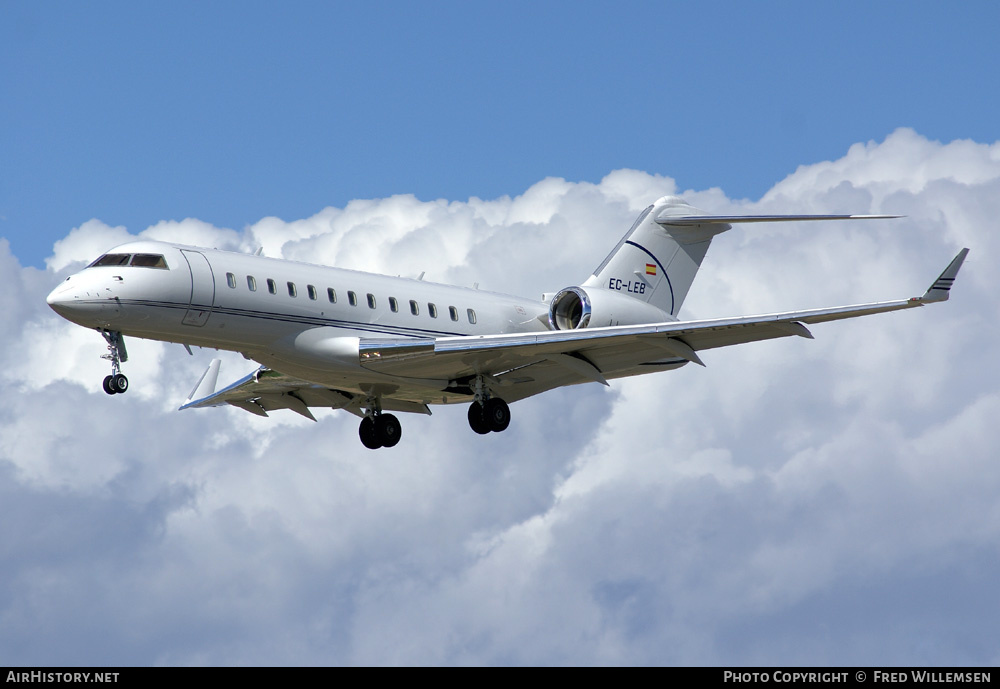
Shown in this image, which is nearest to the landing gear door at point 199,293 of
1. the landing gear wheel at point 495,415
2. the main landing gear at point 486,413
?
the main landing gear at point 486,413

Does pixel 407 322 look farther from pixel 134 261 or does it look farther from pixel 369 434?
pixel 134 261

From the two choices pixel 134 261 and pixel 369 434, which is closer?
pixel 134 261

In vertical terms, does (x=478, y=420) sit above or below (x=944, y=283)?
above

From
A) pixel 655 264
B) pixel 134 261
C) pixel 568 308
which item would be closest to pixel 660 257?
→ pixel 655 264

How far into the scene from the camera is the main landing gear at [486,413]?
25141 mm

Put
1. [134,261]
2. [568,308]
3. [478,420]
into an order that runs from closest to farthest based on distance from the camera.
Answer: [134,261] → [478,420] → [568,308]

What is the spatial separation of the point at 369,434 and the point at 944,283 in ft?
38.5

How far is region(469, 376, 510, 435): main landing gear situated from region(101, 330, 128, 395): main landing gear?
22.2 feet

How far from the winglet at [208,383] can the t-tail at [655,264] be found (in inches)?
350

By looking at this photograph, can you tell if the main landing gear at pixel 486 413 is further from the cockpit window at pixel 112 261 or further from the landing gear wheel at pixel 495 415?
the cockpit window at pixel 112 261

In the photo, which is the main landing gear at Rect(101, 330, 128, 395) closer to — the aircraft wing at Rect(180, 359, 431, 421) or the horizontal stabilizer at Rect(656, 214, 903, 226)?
the aircraft wing at Rect(180, 359, 431, 421)

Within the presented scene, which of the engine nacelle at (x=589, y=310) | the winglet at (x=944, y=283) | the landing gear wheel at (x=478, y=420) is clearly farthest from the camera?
the engine nacelle at (x=589, y=310)

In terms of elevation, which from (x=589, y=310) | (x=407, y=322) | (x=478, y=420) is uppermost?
(x=589, y=310)

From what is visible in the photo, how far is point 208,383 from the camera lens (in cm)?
3073
